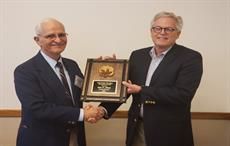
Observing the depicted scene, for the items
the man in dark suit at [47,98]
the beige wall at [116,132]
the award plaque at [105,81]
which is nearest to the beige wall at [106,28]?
the beige wall at [116,132]

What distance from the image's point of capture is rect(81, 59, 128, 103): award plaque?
1.97m

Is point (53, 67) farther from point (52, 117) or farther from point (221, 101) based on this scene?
point (221, 101)

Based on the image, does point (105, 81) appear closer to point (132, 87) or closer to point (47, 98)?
point (132, 87)

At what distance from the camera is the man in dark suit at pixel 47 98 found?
1843 millimetres

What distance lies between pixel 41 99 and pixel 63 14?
1056mm

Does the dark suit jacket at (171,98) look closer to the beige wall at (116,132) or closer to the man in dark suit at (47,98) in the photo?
the man in dark suit at (47,98)

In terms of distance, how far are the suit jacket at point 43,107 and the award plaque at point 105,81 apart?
0.16m

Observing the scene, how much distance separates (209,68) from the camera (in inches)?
110

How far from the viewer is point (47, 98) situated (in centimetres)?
188

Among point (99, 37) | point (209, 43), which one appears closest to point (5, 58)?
point (99, 37)

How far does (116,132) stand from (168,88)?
3.39 ft

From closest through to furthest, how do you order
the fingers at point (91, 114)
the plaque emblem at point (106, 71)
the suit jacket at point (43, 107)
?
the suit jacket at point (43, 107) < the fingers at point (91, 114) < the plaque emblem at point (106, 71)

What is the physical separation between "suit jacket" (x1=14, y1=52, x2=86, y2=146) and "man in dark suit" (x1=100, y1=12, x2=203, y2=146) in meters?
0.42

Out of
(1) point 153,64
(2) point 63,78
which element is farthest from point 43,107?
(1) point 153,64
